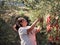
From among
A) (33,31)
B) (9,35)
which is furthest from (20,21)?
(9,35)

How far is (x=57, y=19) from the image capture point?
10.8 feet

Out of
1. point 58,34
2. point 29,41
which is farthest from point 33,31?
point 58,34

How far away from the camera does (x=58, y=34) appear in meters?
3.50

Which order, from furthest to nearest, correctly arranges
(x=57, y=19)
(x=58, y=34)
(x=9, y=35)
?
(x=9, y=35) < (x=58, y=34) < (x=57, y=19)

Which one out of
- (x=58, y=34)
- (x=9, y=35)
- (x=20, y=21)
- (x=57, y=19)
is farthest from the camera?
(x=9, y=35)

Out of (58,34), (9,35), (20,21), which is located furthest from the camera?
(9,35)

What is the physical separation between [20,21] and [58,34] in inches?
23.2

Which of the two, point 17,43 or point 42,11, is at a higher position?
point 42,11

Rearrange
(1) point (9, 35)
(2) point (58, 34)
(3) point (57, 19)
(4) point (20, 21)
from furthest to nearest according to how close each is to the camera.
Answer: (1) point (9, 35), (4) point (20, 21), (2) point (58, 34), (3) point (57, 19)

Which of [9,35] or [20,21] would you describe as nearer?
[20,21]

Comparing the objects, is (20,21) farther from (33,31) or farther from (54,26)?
(54,26)

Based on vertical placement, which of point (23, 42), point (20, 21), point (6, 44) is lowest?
point (6, 44)

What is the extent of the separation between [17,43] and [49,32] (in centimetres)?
496

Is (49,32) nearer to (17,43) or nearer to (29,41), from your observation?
(29,41)
